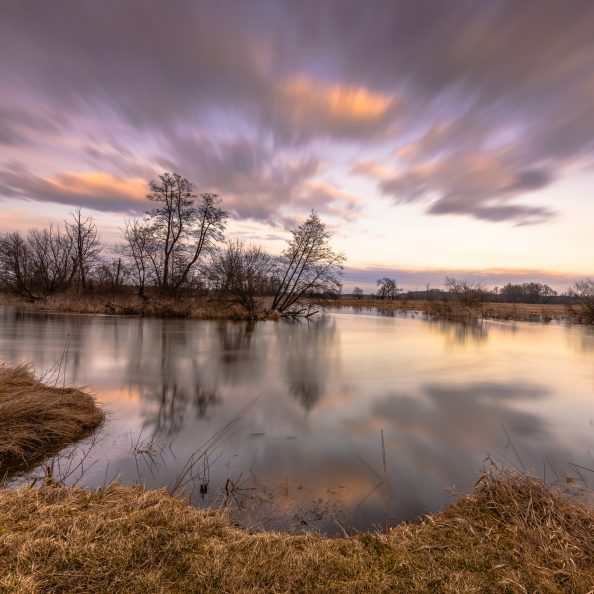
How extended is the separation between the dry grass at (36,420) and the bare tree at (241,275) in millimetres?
21033

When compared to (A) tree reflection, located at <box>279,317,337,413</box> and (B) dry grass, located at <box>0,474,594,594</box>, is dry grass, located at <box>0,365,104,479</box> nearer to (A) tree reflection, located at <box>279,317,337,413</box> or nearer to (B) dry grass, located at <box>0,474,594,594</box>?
(B) dry grass, located at <box>0,474,594,594</box>

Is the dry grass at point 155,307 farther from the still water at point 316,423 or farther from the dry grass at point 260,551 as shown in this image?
the dry grass at point 260,551

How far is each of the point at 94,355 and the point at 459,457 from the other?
1122 cm

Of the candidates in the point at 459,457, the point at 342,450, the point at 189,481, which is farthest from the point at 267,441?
the point at 459,457

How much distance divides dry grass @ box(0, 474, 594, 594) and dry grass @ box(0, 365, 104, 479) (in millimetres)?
1749

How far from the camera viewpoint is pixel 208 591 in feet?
7.69

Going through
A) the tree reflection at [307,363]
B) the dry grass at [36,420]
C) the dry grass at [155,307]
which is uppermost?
the dry grass at [155,307]

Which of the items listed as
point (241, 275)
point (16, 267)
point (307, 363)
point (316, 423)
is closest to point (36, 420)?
point (316, 423)

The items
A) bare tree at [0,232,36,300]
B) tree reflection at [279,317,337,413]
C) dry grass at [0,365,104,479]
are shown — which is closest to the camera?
dry grass at [0,365,104,479]

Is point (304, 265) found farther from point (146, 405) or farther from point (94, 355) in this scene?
point (146, 405)

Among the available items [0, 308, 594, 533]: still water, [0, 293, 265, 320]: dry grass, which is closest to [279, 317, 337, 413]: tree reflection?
[0, 308, 594, 533]: still water

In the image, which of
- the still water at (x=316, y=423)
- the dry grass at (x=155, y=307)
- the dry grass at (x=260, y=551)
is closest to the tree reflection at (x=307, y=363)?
the still water at (x=316, y=423)

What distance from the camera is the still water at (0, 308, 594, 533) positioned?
4277mm

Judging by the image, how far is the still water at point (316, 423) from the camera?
428 centimetres
